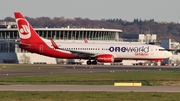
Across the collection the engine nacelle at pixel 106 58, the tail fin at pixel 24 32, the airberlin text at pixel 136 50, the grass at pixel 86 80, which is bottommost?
the grass at pixel 86 80

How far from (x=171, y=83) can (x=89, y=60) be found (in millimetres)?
42581

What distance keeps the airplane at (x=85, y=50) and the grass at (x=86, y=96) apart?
48895 millimetres

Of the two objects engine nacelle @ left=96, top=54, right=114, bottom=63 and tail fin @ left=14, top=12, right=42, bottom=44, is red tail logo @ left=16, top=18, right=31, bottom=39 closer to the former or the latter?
tail fin @ left=14, top=12, right=42, bottom=44

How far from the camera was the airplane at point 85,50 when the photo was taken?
8150 cm

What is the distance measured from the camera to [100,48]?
83.6m

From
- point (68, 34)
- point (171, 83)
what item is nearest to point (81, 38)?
point (68, 34)

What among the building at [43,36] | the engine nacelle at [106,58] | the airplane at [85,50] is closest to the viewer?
the engine nacelle at [106,58]

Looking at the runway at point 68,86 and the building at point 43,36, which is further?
the building at point 43,36

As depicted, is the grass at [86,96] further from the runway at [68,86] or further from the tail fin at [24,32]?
the tail fin at [24,32]

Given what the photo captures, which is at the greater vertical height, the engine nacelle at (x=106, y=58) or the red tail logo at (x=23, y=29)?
the red tail logo at (x=23, y=29)

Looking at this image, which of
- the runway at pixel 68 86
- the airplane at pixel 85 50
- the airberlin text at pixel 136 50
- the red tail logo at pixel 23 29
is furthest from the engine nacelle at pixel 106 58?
the runway at pixel 68 86

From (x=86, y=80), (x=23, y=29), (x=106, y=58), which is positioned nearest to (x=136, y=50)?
(x=106, y=58)

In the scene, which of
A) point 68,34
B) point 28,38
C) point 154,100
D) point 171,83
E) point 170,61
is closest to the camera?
point 154,100

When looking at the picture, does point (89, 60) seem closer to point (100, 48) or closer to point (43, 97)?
point (100, 48)
